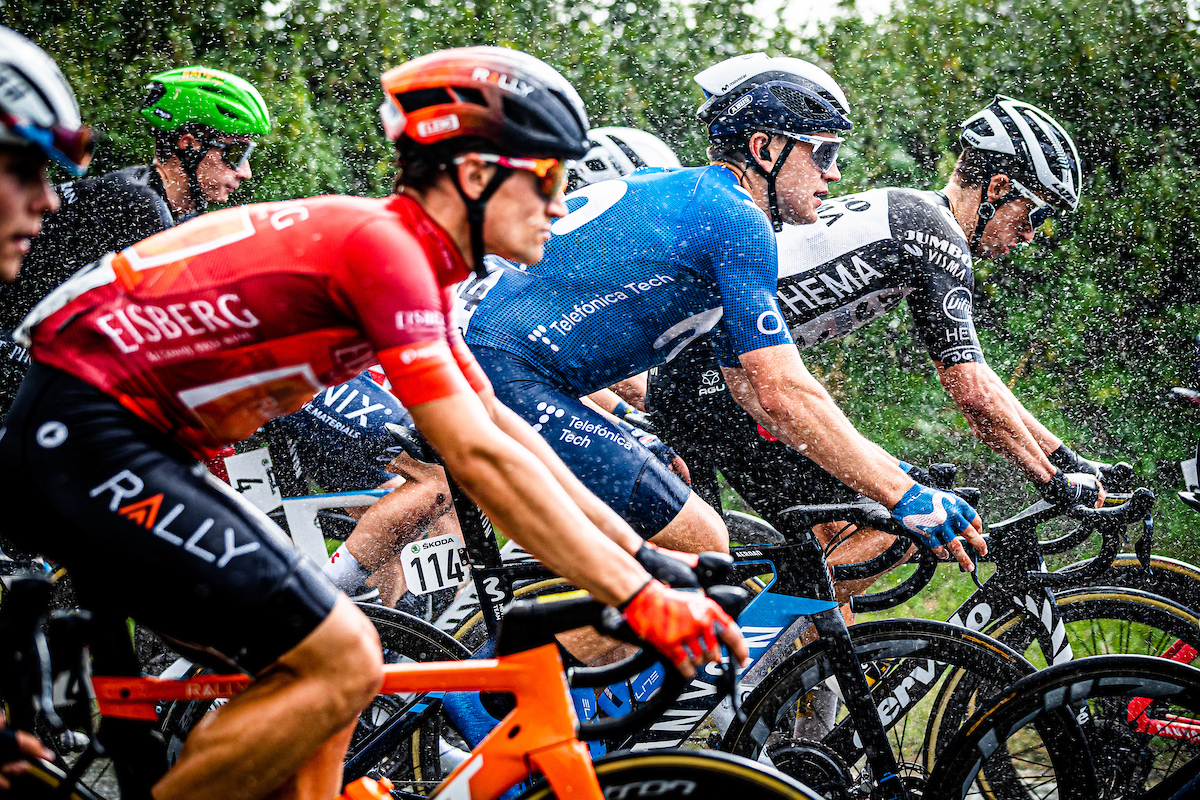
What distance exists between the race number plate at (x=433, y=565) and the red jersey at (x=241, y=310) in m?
1.79

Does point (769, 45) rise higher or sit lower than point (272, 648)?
higher

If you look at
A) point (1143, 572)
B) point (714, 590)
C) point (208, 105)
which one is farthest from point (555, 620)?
point (208, 105)

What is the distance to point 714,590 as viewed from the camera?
6.43ft

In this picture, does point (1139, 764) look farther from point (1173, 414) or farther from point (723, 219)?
point (1173, 414)

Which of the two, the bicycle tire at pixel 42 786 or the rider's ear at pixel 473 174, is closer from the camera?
the bicycle tire at pixel 42 786

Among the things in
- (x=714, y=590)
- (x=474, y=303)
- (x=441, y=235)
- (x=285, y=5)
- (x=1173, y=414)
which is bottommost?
(x=1173, y=414)

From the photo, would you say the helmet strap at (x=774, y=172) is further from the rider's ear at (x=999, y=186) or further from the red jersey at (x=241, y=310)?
the red jersey at (x=241, y=310)

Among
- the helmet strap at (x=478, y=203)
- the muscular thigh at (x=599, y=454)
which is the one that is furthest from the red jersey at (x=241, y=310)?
the muscular thigh at (x=599, y=454)

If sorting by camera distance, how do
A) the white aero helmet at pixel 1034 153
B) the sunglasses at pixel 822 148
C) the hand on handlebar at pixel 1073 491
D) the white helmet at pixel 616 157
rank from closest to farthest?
the hand on handlebar at pixel 1073 491
the sunglasses at pixel 822 148
the white aero helmet at pixel 1034 153
the white helmet at pixel 616 157

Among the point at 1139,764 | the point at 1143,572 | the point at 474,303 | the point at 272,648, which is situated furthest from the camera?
the point at 1143,572

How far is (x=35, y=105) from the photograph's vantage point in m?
1.63

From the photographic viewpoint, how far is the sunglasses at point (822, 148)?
3.51 m

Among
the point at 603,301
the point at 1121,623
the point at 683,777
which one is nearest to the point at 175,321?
the point at 683,777

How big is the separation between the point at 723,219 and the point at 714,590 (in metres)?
1.42
